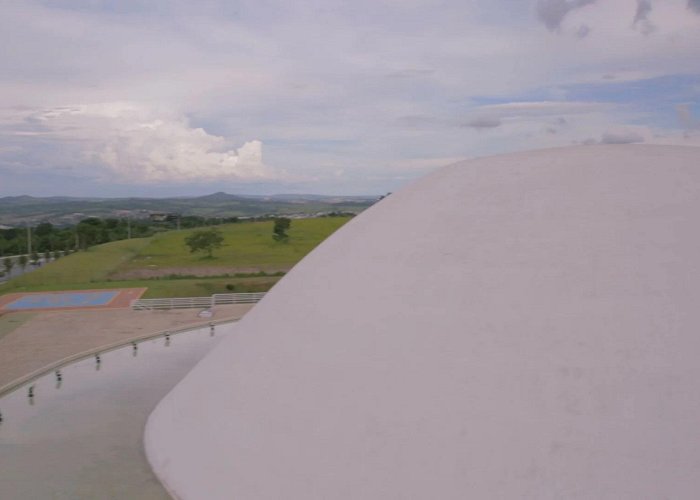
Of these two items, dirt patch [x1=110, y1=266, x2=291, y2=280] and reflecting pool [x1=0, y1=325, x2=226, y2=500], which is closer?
reflecting pool [x1=0, y1=325, x2=226, y2=500]

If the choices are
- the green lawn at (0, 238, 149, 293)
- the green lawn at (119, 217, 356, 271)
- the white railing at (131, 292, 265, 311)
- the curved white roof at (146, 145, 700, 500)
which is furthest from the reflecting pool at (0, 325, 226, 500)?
the green lawn at (119, 217, 356, 271)

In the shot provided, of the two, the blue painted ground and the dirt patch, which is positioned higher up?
the dirt patch

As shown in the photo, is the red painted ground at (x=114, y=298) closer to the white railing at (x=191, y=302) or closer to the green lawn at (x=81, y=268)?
the white railing at (x=191, y=302)

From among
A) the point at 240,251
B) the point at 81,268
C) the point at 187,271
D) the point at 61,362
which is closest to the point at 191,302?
the point at 187,271

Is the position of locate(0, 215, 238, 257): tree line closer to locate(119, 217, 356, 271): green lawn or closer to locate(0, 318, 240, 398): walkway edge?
locate(119, 217, 356, 271): green lawn

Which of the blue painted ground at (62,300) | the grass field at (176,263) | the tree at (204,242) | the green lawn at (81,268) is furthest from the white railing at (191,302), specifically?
the tree at (204,242)

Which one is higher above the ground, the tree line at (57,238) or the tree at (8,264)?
the tree line at (57,238)

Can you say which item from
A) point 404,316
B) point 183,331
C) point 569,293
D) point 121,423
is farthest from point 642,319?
point 183,331

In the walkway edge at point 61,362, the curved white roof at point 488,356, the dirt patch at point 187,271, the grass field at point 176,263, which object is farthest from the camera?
the dirt patch at point 187,271
